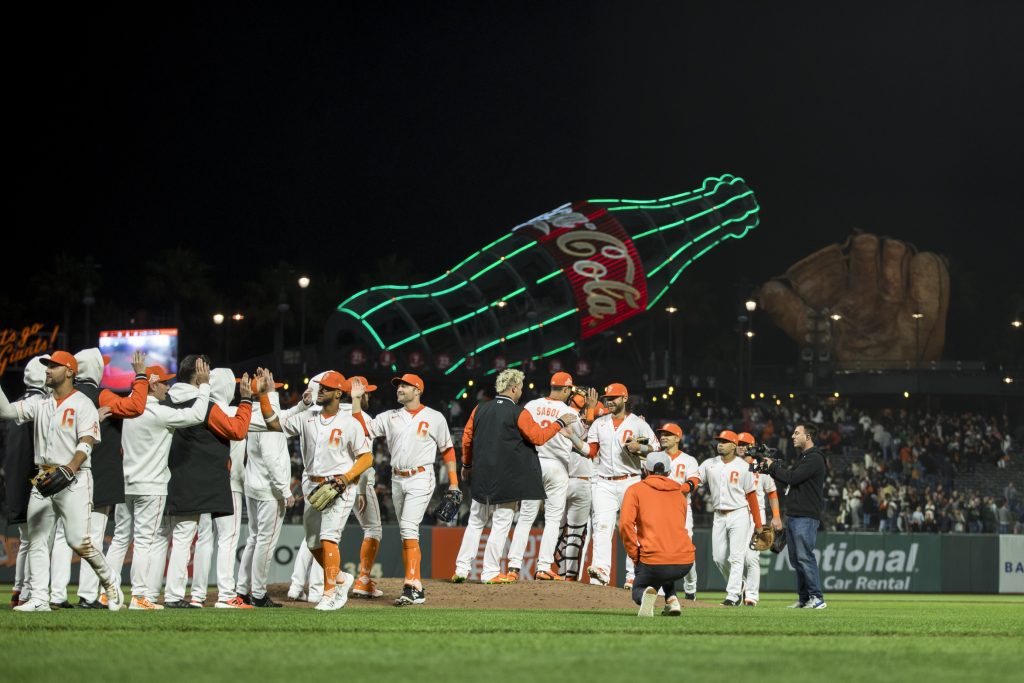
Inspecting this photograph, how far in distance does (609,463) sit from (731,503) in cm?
276

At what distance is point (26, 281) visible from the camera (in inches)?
3039

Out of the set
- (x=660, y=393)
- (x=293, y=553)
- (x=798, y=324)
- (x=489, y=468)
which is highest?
(x=798, y=324)

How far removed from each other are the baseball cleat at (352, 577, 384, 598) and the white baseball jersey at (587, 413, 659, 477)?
3314 mm

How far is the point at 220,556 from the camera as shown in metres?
12.3

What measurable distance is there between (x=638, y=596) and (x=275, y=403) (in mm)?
4028

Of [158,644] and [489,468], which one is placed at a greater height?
[489,468]

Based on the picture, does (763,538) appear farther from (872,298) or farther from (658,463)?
(872,298)

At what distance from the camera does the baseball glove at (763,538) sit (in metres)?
16.3

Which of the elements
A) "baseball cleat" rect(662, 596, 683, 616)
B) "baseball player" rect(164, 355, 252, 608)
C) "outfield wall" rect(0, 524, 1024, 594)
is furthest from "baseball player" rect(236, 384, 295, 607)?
"outfield wall" rect(0, 524, 1024, 594)

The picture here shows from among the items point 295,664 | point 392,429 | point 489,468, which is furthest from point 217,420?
point 295,664

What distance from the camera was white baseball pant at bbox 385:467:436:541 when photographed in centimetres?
1248

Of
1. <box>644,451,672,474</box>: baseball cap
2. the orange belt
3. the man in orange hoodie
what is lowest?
the man in orange hoodie

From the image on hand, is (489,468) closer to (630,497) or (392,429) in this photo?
(392,429)

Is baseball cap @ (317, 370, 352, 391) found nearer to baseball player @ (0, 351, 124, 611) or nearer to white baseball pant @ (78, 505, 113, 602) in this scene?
baseball player @ (0, 351, 124, 611)
